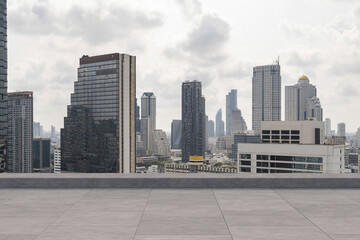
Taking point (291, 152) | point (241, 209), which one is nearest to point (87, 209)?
point (241, 209)

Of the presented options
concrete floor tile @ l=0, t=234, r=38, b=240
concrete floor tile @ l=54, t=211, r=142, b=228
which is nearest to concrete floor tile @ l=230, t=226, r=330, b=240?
concrete floor tile @ l=54, t=211, r=142, b=228

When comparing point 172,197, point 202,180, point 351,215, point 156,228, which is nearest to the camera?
point 156,228

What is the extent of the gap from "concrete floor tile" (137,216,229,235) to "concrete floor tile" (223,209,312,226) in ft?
1.35

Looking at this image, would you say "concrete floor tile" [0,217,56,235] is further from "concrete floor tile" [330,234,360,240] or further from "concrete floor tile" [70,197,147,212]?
"concrete floor tile" [330,234,360,240]

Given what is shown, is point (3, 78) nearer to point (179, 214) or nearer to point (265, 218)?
point (179, 214)

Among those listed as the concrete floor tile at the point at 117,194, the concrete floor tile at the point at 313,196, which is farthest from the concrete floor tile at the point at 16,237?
the concrete floor tile at the point at 313,196

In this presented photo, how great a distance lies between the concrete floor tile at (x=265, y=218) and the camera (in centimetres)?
1031

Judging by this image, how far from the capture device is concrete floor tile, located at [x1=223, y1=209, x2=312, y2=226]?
33.8ft

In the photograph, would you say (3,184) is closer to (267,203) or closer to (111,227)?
(111,227)

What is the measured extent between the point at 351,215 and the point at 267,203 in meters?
2.43

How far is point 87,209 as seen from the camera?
1198cm

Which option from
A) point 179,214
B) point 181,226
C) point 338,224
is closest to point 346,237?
point 338,224

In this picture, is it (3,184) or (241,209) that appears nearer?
(241,209)

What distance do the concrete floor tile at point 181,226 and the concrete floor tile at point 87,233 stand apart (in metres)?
0.41
